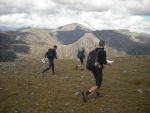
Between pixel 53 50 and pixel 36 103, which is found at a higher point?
pixel 53 50

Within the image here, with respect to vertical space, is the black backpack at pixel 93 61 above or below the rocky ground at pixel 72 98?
above

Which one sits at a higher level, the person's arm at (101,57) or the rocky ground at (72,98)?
the person's arm at (101,57)

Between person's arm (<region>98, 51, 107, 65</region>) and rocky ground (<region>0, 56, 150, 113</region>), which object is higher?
person's arm (<region>98, 51, 107, 65</region>)

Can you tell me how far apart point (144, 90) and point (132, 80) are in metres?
4.88

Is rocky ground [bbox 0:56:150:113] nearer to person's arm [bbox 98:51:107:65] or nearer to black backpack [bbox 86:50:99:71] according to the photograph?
black backpack [bbox 86:50:99:71]

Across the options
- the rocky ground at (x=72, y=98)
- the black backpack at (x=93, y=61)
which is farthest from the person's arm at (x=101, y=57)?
the rocky ground at (x=72, y=98)

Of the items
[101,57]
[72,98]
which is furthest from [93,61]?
[72,98]

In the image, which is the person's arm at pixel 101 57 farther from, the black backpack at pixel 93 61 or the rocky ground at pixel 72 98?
the rocky ground at pixel 72 98

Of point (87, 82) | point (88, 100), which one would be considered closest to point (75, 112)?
point (88, 100)

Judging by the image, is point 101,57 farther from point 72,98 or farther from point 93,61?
point 72,98

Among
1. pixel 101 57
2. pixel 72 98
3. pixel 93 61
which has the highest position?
pixel 101 57

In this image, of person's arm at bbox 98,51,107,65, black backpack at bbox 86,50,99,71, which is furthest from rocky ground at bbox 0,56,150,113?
person's arm at bbox 98,51,107,65

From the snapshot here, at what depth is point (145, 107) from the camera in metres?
16.2

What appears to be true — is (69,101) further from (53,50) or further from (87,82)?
(53,50)
